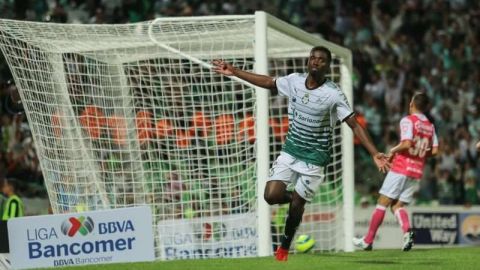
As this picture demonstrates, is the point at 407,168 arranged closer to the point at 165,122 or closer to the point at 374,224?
the point at 374,224

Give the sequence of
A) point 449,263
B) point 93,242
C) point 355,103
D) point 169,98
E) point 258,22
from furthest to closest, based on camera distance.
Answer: point 355,103
point 169,98
point 258,22
point 93,242
point 449,263

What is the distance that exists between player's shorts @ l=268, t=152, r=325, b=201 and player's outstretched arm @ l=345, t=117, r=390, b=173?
69 cm

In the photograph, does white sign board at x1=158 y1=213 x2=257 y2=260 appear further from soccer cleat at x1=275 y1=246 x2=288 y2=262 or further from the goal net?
soccer cleat at x1=275 y1=246 x2=288 y2=262

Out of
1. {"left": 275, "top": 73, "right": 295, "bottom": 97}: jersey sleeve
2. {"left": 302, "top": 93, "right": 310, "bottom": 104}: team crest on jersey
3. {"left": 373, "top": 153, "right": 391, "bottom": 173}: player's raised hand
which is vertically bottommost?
{"left": 373, "top": 153, "right": 391, "bottom": 173}: player's raised hand

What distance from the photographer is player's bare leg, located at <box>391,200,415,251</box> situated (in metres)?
15.0

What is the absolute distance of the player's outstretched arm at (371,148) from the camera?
38.4 feet

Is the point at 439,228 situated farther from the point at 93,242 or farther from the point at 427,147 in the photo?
the point at 93,242

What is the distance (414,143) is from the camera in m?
15.3

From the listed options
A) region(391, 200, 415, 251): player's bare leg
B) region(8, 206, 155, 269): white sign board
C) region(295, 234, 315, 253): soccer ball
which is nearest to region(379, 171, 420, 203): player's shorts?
region(391, 200, 415, 251): player's bare leg

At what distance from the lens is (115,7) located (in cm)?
2823

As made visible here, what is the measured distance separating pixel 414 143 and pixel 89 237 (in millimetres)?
4655

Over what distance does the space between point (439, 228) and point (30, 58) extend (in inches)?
406

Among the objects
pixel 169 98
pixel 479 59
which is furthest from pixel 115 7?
pixel 169 98

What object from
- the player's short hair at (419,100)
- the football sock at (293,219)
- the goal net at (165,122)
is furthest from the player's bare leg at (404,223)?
the football sock at (293,219)
